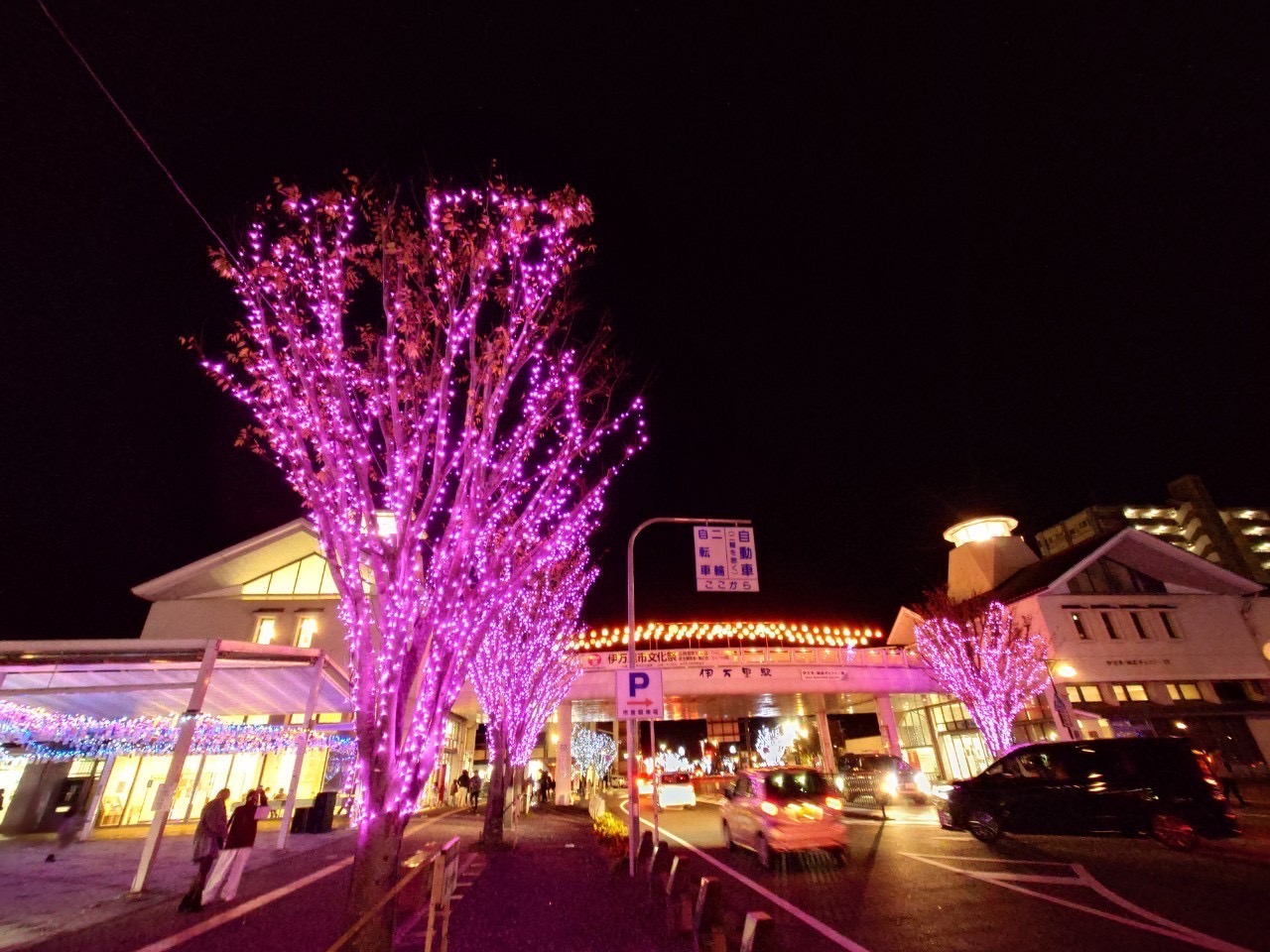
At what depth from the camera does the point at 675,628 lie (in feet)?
99.7

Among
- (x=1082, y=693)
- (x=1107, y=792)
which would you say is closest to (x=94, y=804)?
(x=1107, y=792)

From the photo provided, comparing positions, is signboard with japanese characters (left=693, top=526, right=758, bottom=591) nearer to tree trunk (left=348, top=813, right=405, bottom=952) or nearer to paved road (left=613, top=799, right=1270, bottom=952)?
paved road (left=613, top=799, right=1270, bottom=952)

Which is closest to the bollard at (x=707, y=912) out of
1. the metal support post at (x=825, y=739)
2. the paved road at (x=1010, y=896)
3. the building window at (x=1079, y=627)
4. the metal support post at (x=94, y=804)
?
the paved road at (x=1010, y=896)

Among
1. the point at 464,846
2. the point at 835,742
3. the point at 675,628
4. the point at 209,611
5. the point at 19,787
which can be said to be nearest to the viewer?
the point at 464,846

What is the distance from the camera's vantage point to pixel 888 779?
76.1 ft

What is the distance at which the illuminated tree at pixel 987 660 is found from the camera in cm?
2452

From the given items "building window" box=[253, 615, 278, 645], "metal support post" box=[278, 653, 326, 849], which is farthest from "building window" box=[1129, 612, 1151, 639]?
"building window" box=[253, 615, 278, 645]

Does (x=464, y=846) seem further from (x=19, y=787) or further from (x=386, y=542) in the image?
(x=19, y=787)

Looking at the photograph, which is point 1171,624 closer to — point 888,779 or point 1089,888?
point 888,779

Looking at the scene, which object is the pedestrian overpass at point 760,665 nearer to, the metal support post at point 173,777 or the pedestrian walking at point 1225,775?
the pedestrian walking at point 1225,775

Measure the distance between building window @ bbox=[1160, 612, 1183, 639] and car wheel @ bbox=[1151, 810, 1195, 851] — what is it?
24.2m

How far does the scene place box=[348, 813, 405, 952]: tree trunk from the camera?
18.7ft

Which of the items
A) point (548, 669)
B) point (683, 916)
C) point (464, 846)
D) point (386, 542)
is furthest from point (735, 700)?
point (386, 542)

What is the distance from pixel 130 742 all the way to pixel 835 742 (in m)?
52.9
